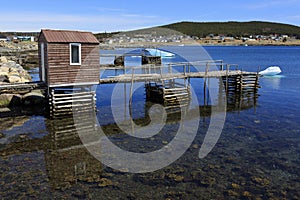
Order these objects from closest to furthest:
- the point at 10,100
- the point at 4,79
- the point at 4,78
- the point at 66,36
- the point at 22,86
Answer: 1. the point at 66,36
2. the point at 22,86
3. the point at 10,100
4. the point at 4,79
5. the point at 4,78

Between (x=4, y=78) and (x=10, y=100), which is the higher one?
(x=4, y=78)

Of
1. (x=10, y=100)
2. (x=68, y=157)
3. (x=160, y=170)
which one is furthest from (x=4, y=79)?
(x=160, y=170)

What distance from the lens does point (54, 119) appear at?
20594 mm

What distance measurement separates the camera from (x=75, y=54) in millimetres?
20281

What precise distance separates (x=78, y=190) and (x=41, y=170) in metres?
2.59

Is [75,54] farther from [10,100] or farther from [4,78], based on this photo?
[4,78]

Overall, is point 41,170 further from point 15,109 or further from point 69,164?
point 15,109

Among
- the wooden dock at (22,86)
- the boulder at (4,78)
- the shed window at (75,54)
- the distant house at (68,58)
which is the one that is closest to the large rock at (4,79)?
the boulder at (4,78)

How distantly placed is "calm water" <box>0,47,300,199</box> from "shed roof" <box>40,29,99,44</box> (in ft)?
17.6

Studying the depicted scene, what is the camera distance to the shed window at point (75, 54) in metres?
20.1

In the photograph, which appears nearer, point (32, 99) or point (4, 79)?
point (32, 99)

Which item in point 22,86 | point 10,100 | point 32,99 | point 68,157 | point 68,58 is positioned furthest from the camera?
point 32,99

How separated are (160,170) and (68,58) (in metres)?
10.7

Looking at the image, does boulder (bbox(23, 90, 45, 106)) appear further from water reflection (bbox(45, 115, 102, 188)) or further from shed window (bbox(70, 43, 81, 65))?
shed window (bbox(70, 43, 81, 65))
